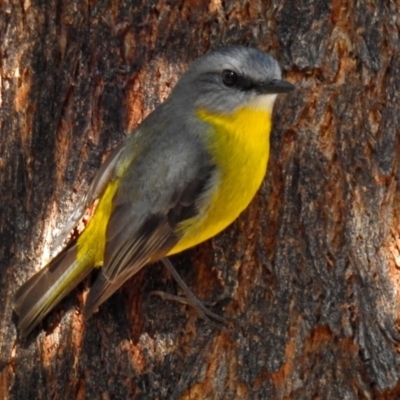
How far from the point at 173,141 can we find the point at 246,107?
15.9 inches

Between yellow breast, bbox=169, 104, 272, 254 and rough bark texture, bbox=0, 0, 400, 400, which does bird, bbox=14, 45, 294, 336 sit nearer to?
yellow breast, bbox=169, 104, 272, 254

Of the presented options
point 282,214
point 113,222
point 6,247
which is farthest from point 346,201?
point 6,247

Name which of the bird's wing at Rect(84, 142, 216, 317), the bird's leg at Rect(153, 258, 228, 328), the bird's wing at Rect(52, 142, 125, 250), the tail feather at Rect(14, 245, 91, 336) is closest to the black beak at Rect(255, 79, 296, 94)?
the bird's wing at Rect(84, 142, 216, 317)

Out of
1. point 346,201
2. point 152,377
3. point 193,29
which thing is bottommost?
point 152,377

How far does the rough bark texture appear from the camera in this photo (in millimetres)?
4426

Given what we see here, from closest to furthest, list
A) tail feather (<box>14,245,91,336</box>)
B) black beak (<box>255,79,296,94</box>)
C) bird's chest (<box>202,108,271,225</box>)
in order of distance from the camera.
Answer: black beak (<box>255,79,296,94</box>)
bird's chest (<box>202,108,271,225</box>)
tail feather (<box>14,245,91,336</box>)

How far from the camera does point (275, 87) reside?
14.5 ft

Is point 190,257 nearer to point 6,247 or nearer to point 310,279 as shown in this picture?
point 310,279

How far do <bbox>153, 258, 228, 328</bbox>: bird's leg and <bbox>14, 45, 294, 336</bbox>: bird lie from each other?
0.03 metres

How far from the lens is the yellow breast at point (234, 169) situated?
179 inches

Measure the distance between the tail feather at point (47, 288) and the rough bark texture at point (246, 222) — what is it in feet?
0.25

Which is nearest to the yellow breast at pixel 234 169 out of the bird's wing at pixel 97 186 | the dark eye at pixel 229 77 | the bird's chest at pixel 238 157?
the bird's chest at pixel 238 157

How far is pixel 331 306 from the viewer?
445cm

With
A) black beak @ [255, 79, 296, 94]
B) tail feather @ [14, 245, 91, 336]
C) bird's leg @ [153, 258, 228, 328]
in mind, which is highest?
black beak @ [255, 79, 296, 94]
